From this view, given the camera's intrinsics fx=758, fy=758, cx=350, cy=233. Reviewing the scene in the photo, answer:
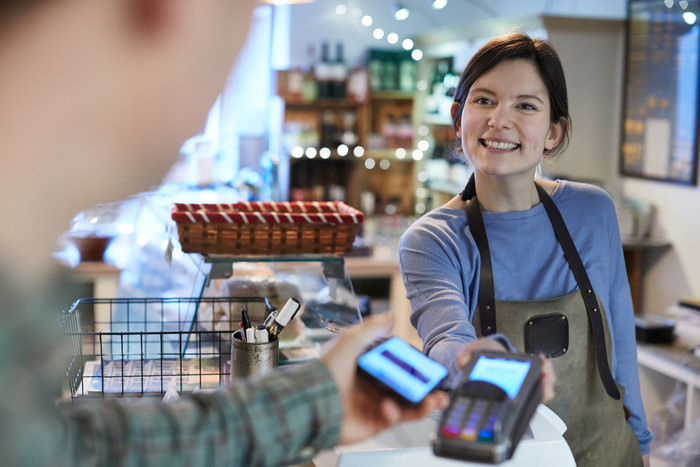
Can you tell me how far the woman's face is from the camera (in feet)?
5.74

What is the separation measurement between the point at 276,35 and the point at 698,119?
4.37m

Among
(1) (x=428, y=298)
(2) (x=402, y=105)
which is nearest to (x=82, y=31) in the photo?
(1) (x=428, y=298)

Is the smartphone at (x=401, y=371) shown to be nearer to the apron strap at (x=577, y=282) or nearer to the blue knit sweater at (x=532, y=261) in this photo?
the blue knit sweater at (x=532, y=261)

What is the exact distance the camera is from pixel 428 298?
1590 mm

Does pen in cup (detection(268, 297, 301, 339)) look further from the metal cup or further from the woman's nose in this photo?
the woman's nose

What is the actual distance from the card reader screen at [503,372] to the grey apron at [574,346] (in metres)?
0.70

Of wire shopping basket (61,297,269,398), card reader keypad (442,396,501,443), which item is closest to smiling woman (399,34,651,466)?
wire shopping basket (61,297,269,398)

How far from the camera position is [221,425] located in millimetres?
783

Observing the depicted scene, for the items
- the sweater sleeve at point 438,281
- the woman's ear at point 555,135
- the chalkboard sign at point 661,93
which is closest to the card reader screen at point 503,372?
the sweater sleeve at point 438,281

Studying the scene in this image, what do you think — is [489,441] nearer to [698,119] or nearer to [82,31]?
[82,31]

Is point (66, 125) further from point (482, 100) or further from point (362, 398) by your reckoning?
point (482, 100)

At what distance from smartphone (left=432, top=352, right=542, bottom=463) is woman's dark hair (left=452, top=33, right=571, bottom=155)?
959 millimetres

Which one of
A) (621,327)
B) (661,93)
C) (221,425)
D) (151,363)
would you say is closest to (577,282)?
(621,327)

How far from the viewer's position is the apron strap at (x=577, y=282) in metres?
1.70
